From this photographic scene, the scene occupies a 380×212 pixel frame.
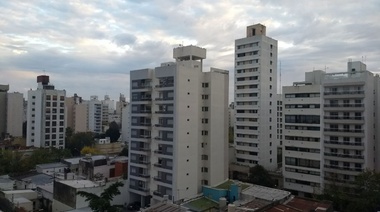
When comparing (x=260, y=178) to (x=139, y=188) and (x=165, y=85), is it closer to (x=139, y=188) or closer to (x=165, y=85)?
(x=139, y=188)

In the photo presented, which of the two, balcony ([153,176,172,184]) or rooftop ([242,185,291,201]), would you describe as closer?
rooftop ([242,185,291,201])

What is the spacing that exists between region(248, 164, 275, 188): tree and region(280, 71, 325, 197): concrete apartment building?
7.23 ft

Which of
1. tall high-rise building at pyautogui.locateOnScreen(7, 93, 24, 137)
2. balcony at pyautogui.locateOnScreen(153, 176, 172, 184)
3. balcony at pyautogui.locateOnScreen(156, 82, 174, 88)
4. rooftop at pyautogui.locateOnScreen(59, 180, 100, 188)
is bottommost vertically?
rooftop at pyautogui.locateOnScreen(59, 180, 100, 188)

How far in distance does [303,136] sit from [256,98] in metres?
11.5

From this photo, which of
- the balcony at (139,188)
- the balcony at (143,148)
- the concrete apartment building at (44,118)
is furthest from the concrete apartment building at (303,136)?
the concrete apartment building at (44,118)

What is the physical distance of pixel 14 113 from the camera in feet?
271

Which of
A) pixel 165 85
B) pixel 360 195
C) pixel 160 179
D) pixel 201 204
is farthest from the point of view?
pixel 165 85

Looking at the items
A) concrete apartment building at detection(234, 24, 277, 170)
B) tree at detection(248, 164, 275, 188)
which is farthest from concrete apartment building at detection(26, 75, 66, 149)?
tree at detection(248, 164, 275, 188)

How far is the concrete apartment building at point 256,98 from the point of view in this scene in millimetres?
51562

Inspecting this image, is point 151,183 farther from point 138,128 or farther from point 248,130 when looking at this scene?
point 248,130

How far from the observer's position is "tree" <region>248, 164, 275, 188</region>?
44125mm

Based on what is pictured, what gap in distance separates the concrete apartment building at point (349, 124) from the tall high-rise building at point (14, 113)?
246ft

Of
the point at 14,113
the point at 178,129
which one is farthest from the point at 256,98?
the point at 14,113

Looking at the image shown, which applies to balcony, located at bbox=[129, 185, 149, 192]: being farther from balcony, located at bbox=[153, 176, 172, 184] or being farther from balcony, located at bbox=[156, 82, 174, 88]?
balcony, located at bbox=[156, 82, 174, 88]
